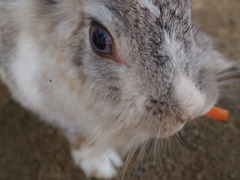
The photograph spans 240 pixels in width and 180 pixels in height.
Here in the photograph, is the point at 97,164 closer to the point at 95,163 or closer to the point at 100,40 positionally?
the point at 95,163

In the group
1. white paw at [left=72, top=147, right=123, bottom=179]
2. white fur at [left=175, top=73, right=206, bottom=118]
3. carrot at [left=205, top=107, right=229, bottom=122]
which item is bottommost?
white paw at [left=72, top=147, right=123, bottom=179]

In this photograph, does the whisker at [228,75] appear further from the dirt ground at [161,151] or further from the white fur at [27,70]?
the white fur at [27,70]

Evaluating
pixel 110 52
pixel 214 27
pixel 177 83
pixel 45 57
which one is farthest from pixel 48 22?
pixel 214 27

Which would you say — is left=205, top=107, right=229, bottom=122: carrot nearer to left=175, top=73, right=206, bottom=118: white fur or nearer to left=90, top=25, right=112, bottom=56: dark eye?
left=175, top=73, right=206, bottom=118: white fur

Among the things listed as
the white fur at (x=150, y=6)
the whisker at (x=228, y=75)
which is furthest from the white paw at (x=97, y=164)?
the white fur at (x=150, y=6)

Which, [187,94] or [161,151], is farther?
[161,151]

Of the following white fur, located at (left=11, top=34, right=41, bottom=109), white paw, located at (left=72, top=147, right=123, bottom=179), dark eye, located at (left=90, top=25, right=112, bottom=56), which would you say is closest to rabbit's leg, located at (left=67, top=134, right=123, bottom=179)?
white paw, located at (left=72, top=147, right=123, bottom=179)

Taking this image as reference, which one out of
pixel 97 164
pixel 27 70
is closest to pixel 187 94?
pixel 27 70
